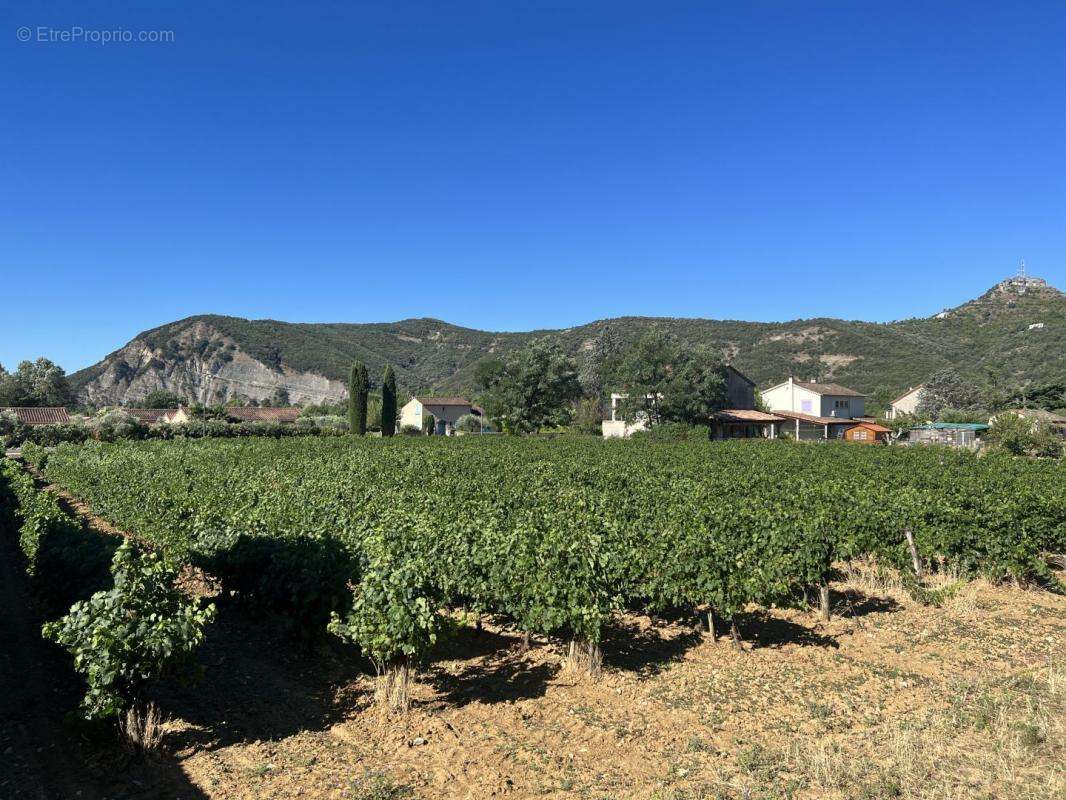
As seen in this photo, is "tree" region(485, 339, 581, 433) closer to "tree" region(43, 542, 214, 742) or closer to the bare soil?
the bare soil

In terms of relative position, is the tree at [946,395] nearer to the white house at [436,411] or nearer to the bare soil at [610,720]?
the white house at [436,411]

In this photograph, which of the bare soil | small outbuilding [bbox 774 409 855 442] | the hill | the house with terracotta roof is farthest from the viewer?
the hill

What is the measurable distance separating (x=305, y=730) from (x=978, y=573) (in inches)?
459

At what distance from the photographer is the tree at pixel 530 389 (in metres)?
65.4

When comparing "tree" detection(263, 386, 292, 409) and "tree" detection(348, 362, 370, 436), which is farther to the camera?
"tree" detection(263, 386, 292, 409)

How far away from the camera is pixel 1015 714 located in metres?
5.94

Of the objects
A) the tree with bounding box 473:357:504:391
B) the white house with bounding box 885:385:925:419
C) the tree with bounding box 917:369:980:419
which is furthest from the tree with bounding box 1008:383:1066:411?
the tree with bounding box 473:357:504:391

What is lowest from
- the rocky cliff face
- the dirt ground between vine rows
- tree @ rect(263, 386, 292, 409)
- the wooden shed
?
the dirt ground between vine rows

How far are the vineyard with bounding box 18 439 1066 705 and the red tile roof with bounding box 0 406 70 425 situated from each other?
168ft

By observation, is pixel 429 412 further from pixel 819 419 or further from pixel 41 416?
pixel 819 419

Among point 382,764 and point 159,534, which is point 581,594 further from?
point 159,534

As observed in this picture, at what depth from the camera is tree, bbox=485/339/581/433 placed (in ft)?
214

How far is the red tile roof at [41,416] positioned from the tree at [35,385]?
2957 centimetres

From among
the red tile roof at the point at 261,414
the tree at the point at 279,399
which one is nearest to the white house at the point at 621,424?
the red tile roof at the point at 261,414
